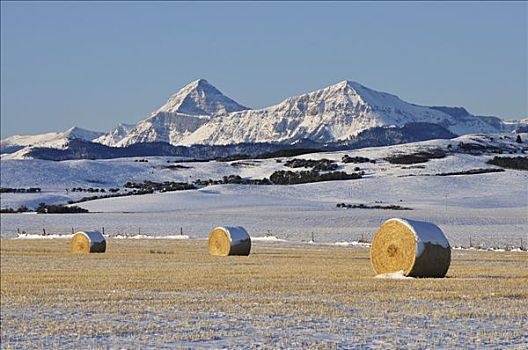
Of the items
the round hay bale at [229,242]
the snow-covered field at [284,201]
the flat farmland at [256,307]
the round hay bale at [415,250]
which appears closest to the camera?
the flat farmland at [256,307]

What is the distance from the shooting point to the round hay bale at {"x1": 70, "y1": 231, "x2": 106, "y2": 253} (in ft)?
132

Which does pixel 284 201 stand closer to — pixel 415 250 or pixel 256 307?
pixel 415 250

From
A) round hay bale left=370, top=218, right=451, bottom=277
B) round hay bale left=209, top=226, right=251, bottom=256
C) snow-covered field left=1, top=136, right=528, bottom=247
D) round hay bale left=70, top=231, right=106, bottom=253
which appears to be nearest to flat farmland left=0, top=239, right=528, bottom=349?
round hay bale left=370, top=218, right=451, bottom=277

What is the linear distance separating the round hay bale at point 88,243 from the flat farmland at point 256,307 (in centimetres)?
951

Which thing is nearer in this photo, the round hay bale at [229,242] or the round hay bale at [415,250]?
the round hay bale at [415,250]

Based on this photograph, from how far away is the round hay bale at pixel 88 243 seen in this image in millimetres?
40312

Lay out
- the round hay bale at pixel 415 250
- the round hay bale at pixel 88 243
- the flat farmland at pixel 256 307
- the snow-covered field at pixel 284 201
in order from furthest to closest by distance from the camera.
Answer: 1. the snow-covered field at pixel 284 201
2. the round hay bale at pixel 88 243
3. the round hay bale at pixel 415 250
4. the flat farmland at pixel 256 307

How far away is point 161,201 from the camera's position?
97.1 meters

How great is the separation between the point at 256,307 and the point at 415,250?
821 centimetres

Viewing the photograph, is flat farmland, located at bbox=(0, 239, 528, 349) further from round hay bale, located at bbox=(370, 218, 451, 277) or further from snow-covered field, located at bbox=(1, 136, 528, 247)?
snow-covered field, located at bbox=(1, 136, 528, 247)

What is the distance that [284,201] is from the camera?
96.3 meters

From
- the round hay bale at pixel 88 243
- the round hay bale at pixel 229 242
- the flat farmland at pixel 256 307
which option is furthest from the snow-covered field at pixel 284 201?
the flat farmland at pixel 256 307

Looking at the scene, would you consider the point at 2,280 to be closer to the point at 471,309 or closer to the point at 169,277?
the point at 169,277

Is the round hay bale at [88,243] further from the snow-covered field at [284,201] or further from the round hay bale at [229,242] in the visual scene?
the snow-covered field at [284,201]
